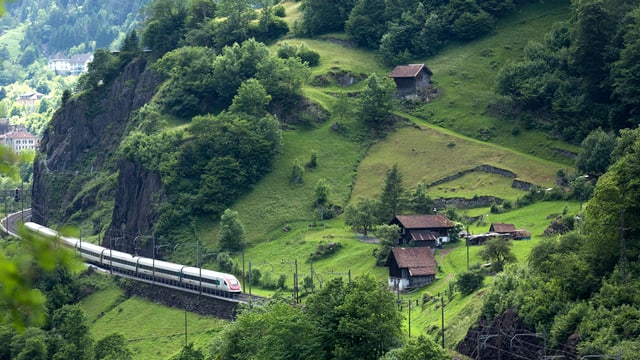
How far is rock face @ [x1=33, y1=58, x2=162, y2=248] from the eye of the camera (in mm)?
135625

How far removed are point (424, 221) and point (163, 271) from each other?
2424 cm

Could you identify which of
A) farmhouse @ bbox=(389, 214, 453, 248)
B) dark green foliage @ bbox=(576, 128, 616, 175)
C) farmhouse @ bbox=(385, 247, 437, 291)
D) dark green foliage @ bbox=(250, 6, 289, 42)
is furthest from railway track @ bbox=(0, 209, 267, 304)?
dark green foliage @ bbox=(250, 6, 289, 42)

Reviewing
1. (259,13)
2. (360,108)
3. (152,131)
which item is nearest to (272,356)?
(360,108)

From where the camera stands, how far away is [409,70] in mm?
123938

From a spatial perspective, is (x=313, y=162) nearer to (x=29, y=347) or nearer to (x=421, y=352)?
(x=29, y=347)

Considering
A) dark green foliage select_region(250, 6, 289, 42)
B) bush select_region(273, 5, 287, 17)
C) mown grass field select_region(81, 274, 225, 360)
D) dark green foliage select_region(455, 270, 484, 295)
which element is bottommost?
mown grass field select_region(81, 274, 225, 360)

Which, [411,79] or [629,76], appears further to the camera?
[411,79]

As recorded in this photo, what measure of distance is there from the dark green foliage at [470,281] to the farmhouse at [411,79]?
49.0 m

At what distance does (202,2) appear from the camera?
A: 490 ft

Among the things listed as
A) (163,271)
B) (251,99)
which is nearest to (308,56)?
(251,99)

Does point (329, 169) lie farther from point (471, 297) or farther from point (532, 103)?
point (471, 297)

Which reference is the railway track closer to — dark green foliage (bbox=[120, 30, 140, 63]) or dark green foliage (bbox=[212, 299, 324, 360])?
dark green foliage (bbox=[212, 299, 324, 360])

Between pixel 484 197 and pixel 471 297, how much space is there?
27.4m

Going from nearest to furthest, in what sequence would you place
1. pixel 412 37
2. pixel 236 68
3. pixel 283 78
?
pixel 283 78, pixel 236 68, pixel 412 37
